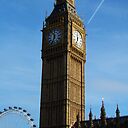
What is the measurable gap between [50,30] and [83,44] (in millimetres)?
9976

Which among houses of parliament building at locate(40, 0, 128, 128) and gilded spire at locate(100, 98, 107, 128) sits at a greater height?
houses of parliament building at locate(40, 0, 128, 128)

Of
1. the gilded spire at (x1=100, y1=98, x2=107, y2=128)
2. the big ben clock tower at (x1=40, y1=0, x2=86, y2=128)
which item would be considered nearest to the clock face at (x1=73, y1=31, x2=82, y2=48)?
the big ben clock tower at (x1=40, y1=0, x2=86, y2=128)

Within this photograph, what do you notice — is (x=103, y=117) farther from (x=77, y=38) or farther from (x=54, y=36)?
(x=54, y=36)

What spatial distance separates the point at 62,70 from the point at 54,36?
10.6 meters

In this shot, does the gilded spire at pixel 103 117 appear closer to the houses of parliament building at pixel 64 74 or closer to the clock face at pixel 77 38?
the houses of parliament building at pixel 64 74

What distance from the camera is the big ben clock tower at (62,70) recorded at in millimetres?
99375

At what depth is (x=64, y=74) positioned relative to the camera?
101188 millimetres

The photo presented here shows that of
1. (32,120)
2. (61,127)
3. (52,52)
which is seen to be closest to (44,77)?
(52,52)

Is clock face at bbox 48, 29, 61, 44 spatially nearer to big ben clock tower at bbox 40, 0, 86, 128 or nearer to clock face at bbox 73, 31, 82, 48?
big ben clock tower at bbox 40, 0, 86, 128

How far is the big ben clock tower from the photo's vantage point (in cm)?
9938

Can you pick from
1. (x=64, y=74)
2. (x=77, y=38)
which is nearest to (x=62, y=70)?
(x=64, y=74)

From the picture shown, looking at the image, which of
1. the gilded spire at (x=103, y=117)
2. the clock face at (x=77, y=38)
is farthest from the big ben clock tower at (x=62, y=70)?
the gilded spire at (x=103, y=117)

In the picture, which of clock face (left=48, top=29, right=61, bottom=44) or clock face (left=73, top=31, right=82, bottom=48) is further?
clock face (left=73, top=31, right=82, bottom=48)

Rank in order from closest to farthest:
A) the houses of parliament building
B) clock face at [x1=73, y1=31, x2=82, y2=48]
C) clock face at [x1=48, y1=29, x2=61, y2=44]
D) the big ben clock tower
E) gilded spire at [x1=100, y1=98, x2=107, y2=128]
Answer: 1. gilded spire at [x1=100, y1=98, x2=107, y2=128]
2. the houses of parliament building
3. the big ben clock tower
4. clock face at [x1=48, y1=29, x2=61, y2=44]
5. clock face at [x1=73, y1=31, x2=82, y2=48]
